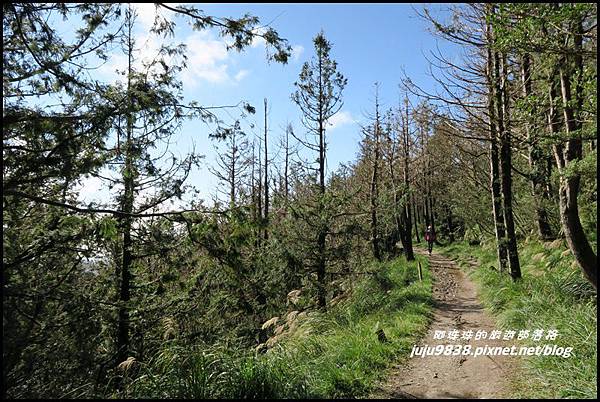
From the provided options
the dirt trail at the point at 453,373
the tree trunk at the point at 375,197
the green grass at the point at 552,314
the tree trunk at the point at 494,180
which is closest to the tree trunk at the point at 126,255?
the dirt trail at the point at 453,373

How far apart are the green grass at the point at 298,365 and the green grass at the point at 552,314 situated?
Answer: 1.80 metres

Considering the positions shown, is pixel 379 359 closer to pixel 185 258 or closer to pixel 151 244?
pixel 185 258

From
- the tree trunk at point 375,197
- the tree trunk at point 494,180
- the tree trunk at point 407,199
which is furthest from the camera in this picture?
the tree trunk at point 407,199

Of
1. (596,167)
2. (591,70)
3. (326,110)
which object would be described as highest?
(326,110)

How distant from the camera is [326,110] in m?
13.6

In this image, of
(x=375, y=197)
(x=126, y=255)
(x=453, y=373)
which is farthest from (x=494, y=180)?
(x=126, y=255)

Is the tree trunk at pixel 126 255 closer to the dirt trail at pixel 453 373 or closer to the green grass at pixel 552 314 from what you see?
the dirt trail at pixel 453 373

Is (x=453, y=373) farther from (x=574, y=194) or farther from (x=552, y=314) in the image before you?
(x=574, y=194)

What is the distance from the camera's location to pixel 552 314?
20.2ft

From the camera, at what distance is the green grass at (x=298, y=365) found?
172 inches

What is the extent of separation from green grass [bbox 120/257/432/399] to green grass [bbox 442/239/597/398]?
180 cm

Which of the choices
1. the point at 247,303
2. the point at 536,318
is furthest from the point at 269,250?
the point at 536,318

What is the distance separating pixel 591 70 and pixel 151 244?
7.83m

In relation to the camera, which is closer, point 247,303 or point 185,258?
point 185,258
